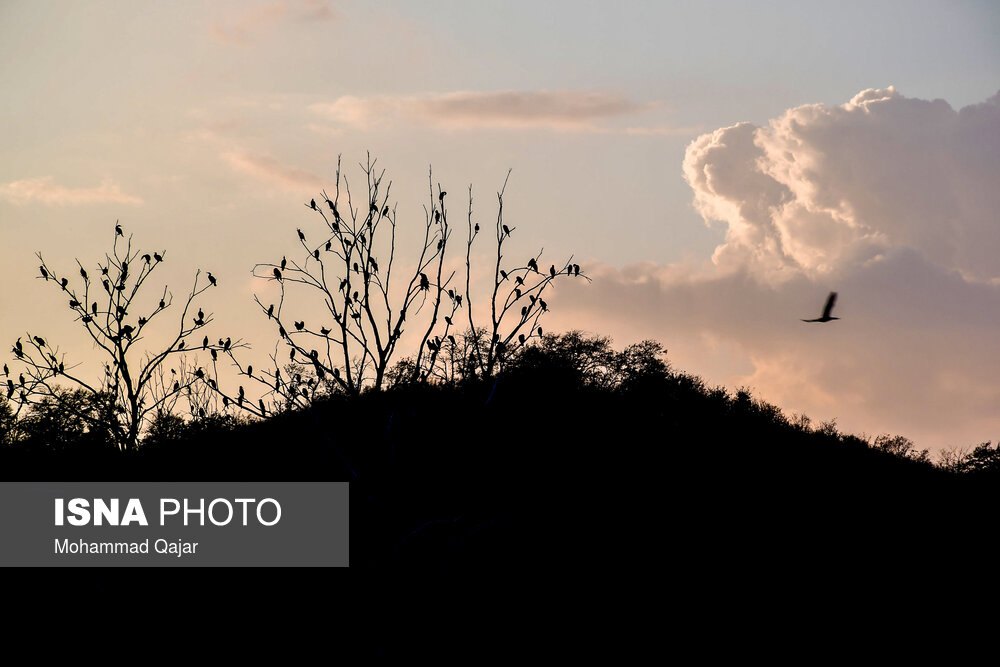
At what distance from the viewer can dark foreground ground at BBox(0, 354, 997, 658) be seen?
16.2m

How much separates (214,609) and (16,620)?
4.99 m

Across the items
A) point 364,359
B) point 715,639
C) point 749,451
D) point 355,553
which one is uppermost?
point 364,359

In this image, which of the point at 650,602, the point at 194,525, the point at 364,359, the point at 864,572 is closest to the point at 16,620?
the point at 194,525

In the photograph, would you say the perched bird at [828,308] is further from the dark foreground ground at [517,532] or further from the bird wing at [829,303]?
the dark foreground ground at [517,532]

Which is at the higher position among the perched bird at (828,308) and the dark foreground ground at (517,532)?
the perched bird at (828,308)

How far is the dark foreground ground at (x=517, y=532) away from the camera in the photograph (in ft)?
53.0

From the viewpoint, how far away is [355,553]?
1959cm

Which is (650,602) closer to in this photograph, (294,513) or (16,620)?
(294,513)

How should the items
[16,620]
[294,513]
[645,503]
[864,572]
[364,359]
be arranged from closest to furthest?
[364,359], [16,620], [294,513], [864,572], [645,503]

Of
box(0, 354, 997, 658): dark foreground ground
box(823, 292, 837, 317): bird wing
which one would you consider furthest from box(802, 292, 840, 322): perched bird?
box(0, 354, 997, 658): dark foreground ground

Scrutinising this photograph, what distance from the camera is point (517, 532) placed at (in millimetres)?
21688

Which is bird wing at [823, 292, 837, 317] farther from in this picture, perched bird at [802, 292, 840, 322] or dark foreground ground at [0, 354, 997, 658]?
dark foreground ground at [0, 354, 997, 658]

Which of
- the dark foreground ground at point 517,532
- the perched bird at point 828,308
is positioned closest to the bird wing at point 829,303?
the perched bird at point 828,308

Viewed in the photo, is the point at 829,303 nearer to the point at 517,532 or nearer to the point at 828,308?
the point at 828,308
